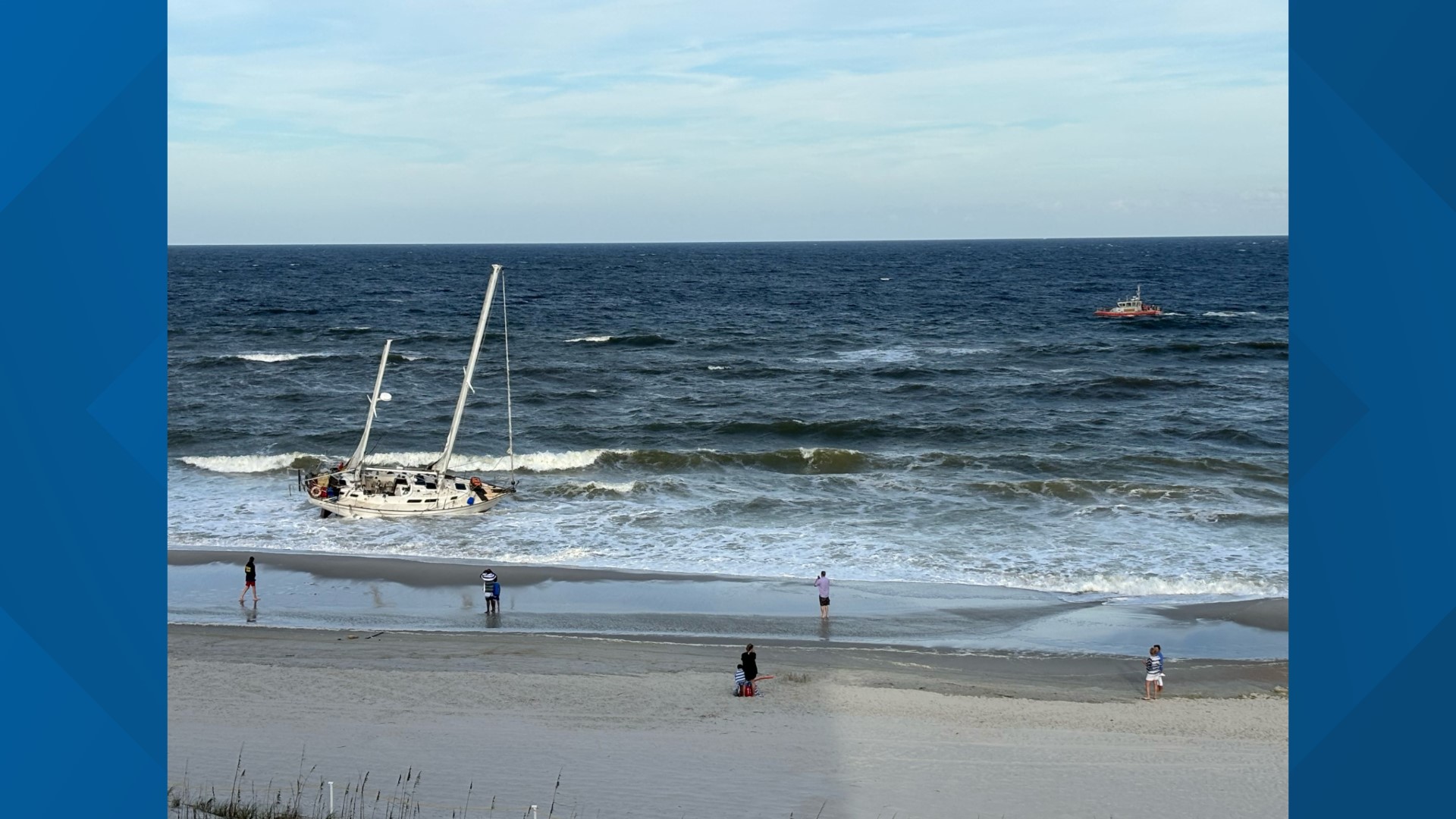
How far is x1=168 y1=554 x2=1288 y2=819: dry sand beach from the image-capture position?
46.4 feet

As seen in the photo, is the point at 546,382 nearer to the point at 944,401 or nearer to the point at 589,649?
the point at 944,401

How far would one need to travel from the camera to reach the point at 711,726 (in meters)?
16.9

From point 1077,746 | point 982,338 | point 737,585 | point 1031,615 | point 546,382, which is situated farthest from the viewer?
point 982,338

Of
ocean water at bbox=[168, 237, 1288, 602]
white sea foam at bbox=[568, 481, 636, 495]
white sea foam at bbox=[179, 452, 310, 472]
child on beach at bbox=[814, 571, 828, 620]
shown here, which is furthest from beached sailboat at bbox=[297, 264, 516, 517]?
child on beach at bbox=[814, 571, 828, 620]

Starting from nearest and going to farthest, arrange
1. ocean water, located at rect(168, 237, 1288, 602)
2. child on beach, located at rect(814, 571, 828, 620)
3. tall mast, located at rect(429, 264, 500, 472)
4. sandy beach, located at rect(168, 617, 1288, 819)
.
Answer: sandy beach, located at rect(168, 617, 1288, 819), child on beach, located at rect(814, 571, 828, 620), ocean water, located at rect(168, 237, 1288, 602), tall mast, located at rect(429, 264, 500, 472)
